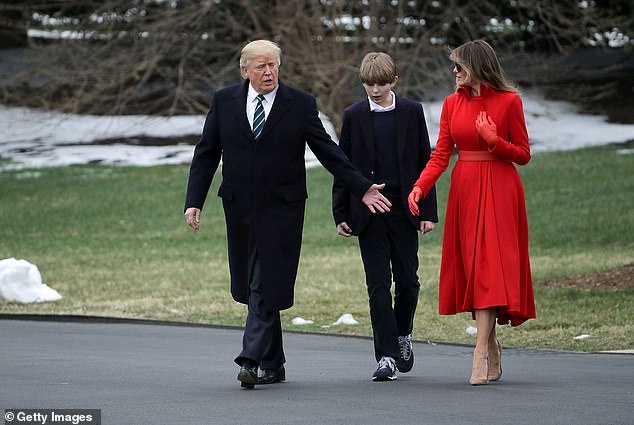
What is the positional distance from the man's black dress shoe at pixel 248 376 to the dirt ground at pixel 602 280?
22.9ft

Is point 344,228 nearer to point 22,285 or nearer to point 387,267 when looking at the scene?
point 387,267

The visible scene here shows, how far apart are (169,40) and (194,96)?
8.91ft

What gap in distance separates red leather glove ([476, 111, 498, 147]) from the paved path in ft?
4.37

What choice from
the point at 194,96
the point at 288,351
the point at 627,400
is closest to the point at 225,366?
the point at 288,351

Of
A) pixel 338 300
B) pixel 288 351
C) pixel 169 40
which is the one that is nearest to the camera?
pixel 288 351

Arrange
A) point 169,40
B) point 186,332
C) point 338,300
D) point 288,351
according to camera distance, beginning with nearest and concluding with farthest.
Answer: point 288,351, point 186,332, point 338,300, point 169,40

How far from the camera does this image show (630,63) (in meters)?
34.2

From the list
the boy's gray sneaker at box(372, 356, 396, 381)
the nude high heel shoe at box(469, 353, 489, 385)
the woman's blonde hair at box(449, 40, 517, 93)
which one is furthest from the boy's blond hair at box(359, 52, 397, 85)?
the nude high heel shoe at box(469, 353, 489, 385)

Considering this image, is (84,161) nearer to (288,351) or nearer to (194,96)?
(194,96)

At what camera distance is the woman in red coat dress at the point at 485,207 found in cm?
797

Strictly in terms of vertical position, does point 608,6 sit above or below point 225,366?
above

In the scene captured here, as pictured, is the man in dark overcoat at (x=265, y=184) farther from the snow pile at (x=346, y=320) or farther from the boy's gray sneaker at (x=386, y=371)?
the snow pile at (x=346, y=320)

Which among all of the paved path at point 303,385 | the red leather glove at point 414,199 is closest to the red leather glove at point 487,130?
the red leather glove at point 414,199

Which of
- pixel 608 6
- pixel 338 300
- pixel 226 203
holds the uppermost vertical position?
pixel 608 6
